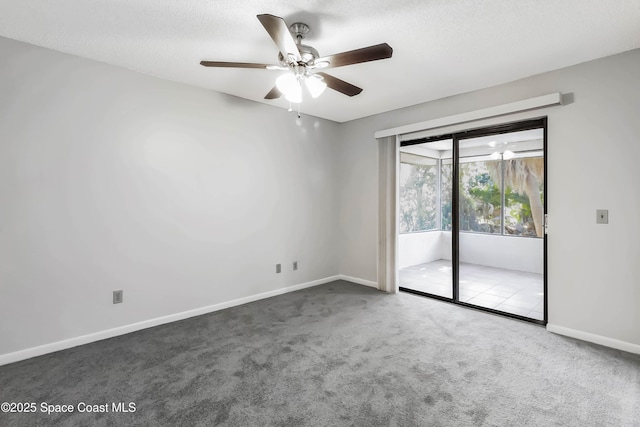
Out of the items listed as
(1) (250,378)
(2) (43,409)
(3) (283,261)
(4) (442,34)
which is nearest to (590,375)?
(1) (250,378)

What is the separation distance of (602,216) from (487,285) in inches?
75.8

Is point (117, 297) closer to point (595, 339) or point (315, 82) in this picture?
point (315, 82)

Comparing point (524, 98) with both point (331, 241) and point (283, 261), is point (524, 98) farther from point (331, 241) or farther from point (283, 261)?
point (283, 261)

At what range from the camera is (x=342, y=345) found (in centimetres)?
268

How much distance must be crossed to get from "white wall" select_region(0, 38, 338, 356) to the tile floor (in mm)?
2028

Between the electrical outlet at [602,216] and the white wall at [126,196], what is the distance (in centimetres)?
324

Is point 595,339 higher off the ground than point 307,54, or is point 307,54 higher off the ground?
point 307,54

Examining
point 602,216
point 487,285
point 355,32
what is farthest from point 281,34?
point 487,285

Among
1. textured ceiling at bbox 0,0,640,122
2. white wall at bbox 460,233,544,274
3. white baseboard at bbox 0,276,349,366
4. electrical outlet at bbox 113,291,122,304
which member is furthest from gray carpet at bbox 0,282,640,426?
textured ceiling at bbox 0,0,640,122

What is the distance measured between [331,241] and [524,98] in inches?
118

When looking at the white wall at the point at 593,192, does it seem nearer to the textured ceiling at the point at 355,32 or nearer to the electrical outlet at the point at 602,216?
the electrical outlet at the point at 602,216

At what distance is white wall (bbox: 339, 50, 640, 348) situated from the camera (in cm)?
257

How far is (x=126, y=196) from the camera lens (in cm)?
295

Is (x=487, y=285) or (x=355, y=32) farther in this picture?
(x=487, y=285)
